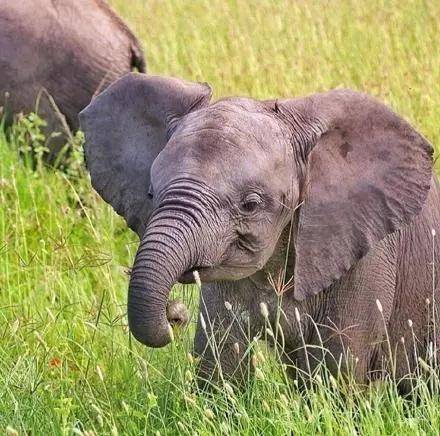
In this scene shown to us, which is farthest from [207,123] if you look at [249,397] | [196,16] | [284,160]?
[196,16]

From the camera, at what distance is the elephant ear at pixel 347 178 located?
4.69 meters

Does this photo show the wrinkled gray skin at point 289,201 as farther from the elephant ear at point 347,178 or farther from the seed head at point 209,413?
the seed head at point 209,413

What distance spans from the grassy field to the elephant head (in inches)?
14.0

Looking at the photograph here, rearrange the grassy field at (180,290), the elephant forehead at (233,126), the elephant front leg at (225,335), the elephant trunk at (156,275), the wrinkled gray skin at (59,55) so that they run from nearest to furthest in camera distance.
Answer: the elephant trunk at (156,275), the elephant forehead at (233,126), the grassy field at (180,290), the elephant front leg at (225,335), the wrinkled gray skin at (59,55)

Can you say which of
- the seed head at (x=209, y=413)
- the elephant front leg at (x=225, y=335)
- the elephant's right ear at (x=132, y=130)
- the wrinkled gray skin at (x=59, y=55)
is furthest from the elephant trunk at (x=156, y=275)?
the wrinkled gray skin at (x=59, y=55)

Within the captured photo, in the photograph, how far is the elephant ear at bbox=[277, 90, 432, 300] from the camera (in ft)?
15.4

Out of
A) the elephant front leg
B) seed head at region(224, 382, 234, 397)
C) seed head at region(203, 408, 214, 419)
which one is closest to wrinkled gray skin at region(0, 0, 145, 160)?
the elephant front leg

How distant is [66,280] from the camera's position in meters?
6.36

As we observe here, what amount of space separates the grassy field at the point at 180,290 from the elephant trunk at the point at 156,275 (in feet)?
0.88

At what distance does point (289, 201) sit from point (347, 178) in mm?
258

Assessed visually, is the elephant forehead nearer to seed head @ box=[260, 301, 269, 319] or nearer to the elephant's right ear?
the elephant's right ear

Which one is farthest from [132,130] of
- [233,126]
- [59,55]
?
[59,55]

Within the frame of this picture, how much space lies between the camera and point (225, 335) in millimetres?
4691

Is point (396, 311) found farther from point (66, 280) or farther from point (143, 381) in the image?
point (66, 280)
